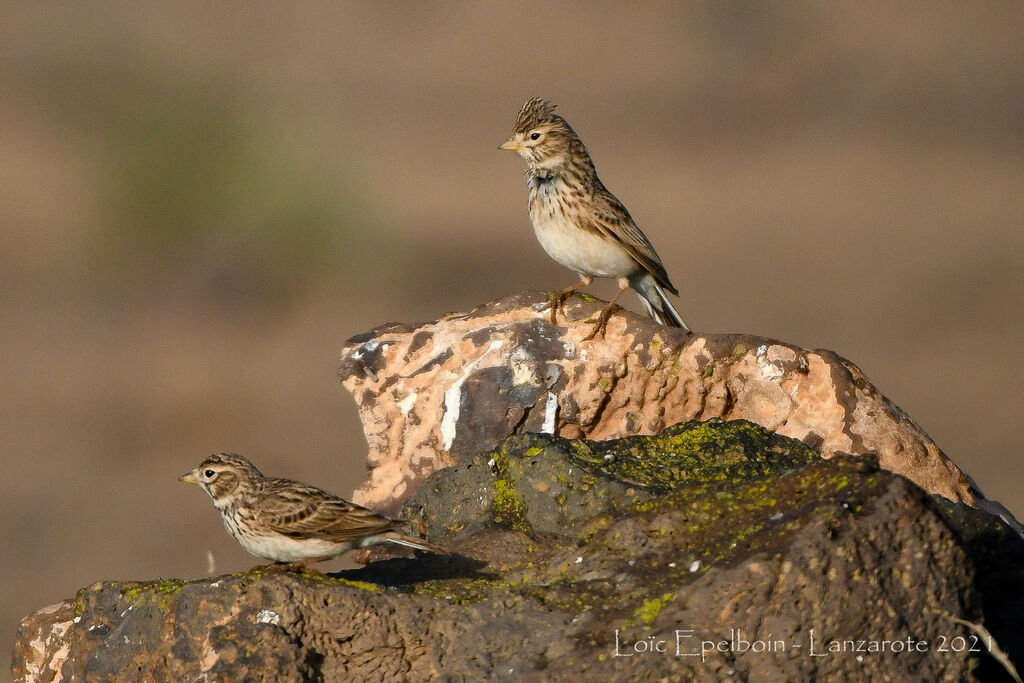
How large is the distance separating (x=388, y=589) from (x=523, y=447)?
1.14 m

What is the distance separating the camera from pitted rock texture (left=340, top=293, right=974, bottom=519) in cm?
742

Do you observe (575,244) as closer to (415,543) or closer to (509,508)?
(509,508)

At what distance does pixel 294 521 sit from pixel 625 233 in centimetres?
444

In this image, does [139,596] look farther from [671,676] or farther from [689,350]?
[689,350]

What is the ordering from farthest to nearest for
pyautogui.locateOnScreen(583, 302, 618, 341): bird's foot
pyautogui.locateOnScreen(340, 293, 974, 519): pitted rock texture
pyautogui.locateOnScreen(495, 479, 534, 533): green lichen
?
pyautogui.locateOnScreen(583, 302, 618, 341): bird's foot < pyautogui.locateOnScreen(340, 293, 974, 519): pitted rock texture < pyautogui.locateOnScreen(495, 479, 534, 533): green lichen

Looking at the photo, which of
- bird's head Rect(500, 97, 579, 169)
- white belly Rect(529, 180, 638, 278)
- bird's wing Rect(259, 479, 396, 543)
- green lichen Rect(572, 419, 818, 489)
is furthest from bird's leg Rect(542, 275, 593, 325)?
bird's wing Rect(259, 479, 396, 543)

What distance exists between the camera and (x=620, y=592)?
5121 mm

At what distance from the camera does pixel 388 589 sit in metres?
5.42

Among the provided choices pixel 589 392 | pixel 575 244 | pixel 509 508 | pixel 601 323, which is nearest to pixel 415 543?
pixel 509 508

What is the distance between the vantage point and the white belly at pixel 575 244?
999 cm

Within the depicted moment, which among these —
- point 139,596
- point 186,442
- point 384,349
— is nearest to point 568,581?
point 139,596

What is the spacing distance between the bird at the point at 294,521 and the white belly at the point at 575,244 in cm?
383

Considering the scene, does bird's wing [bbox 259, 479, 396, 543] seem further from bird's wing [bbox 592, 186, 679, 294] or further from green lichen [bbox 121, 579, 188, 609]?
bird's wing [bbox 592, 186, 679, 294]

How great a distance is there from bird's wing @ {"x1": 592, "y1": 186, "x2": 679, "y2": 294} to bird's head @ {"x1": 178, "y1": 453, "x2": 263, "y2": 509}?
3.93 metres
